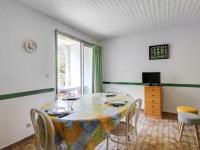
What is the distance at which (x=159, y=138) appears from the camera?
2.57 m

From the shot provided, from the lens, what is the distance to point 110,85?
4879 millimetres

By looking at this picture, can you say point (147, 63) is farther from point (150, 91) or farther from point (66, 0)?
point (66, 0)

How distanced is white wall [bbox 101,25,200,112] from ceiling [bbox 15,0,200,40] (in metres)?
0.33

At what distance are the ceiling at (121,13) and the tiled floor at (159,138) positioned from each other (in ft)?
7.74

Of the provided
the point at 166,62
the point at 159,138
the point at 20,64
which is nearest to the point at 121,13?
the point at 166,62

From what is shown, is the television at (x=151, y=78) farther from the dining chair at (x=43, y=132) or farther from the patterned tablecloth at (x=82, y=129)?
the dining chair at (x=43, y=132)

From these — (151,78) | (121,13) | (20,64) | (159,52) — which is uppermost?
(121,13)

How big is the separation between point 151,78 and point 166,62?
60 centimetres

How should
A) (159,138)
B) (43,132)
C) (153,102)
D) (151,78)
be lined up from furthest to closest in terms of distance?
(151,78)
(153,102)
(159,138)
(43,132)

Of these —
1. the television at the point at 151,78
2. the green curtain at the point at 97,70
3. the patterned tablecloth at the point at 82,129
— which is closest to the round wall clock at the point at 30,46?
the patterned tablecloth at the point at 82,129

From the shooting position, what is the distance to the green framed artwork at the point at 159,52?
3.89m

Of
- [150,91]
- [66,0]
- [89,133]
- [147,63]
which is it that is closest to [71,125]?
[89,133]

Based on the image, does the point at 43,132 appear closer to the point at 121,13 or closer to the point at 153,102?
the point at 121,13

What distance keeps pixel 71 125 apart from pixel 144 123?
239 centimetres
